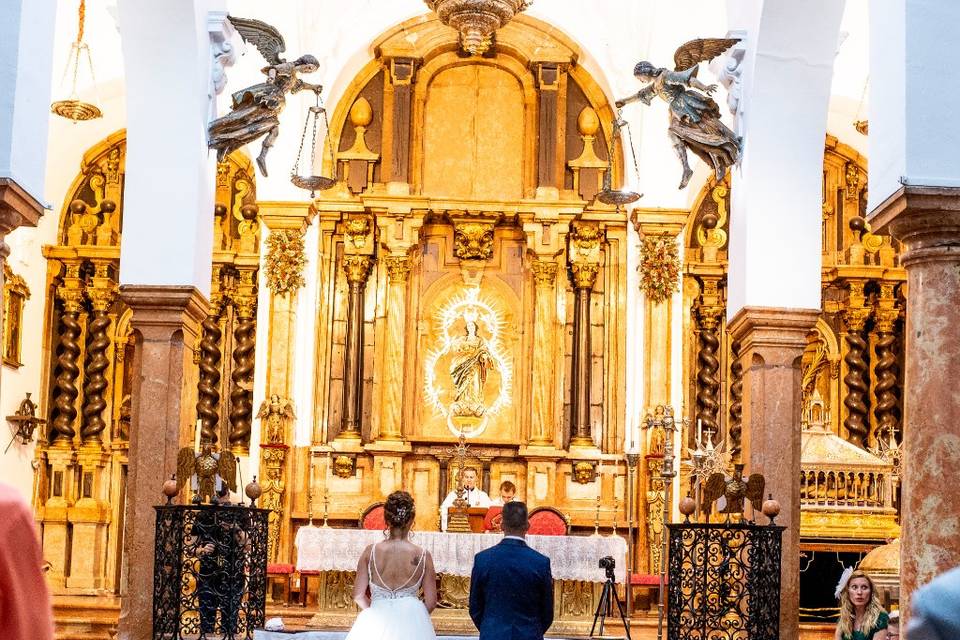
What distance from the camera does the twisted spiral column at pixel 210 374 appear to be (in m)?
17.9

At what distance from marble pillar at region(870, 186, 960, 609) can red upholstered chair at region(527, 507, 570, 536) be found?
7858 millimetres

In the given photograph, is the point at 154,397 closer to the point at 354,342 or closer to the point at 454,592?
the point at 454,592

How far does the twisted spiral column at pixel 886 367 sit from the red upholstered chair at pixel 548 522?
474 cm

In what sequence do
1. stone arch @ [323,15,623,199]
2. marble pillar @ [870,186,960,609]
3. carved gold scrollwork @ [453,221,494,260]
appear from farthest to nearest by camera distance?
stone arch @ [323,15,623,199]
carved gold scrollwork @ [453,221,494,260]
marble pillar @ [870,186,960,609]

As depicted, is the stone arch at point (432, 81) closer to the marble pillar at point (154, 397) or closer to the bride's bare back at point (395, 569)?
the marble pillar at point (154, 397)

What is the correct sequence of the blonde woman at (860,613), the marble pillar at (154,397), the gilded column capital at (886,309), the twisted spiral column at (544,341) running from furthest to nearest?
the gilded column capital at (886,309)
the twisted spiral column at (544,341)
the marble pillar at (154,397)
the blonde woman at (860,613)

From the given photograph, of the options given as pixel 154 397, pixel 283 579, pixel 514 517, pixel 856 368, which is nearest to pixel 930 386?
pixel 514 517

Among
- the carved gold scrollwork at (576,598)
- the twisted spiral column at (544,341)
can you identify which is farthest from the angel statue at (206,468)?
the twisted spiral column at (544,341)

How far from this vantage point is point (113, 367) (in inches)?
728

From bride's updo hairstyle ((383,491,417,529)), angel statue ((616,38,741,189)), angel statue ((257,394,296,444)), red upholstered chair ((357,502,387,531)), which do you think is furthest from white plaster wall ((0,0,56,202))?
angel statue ((257,394,296,444))

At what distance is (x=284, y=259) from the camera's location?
1719 centimetres

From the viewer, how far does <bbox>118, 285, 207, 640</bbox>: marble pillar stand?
33.4 ft

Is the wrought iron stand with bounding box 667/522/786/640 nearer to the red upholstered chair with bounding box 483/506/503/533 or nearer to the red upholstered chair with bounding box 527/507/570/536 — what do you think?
the red upholstered chair with bounding box 483/506/503/533

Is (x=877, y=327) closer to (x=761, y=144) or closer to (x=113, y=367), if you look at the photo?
(x=761, y=144)
